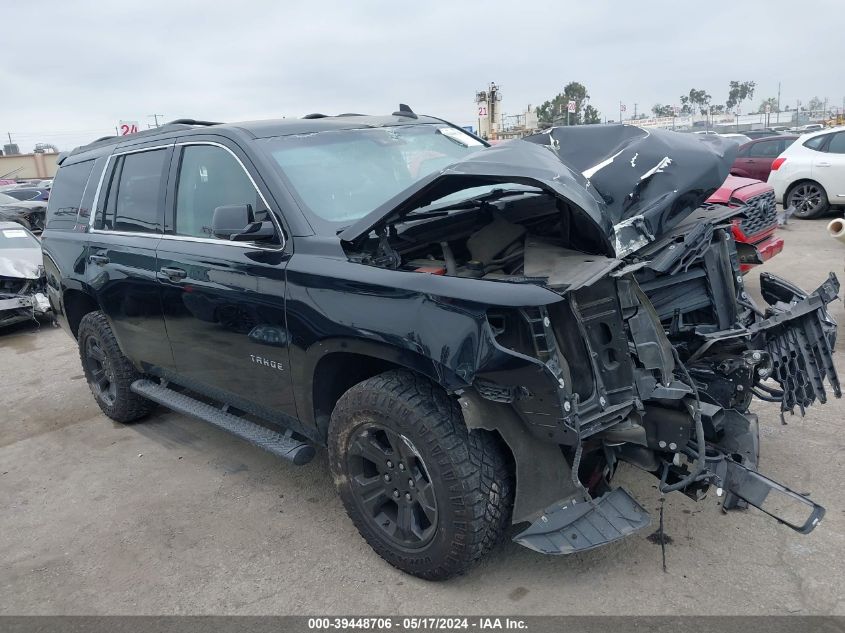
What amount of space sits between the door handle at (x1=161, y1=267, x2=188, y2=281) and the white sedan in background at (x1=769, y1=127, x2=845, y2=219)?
428 inches

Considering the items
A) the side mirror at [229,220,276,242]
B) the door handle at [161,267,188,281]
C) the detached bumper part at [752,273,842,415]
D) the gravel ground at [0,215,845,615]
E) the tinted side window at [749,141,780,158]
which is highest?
the side mirror at [229,220,276,242]

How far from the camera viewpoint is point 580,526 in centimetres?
262

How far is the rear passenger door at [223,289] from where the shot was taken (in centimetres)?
327

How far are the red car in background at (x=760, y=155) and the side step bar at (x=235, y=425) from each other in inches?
531

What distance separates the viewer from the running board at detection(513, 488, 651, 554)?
257 cm

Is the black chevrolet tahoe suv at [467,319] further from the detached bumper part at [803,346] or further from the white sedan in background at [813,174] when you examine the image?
the white sedan in background at [813,174]

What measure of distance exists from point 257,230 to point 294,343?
1.84 ft

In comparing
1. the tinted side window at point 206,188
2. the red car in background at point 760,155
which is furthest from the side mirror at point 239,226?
the red car in background at point 760,155

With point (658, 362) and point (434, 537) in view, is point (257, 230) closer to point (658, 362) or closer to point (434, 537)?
point (434, 537)

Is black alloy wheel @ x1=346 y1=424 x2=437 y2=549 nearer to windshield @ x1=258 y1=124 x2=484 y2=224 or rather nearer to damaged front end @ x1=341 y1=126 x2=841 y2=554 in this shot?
damaged front end @ x1=341 y1=126 x2=841 y2=554

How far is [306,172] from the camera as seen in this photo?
3.41m

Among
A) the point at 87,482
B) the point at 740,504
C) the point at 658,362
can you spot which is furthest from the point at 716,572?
the point at 87,482

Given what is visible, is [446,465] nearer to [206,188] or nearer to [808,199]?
[206,188]

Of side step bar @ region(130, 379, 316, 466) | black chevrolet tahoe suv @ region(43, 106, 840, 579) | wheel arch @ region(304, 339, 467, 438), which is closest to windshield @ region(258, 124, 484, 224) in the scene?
black chevrolet tahoe suv @ region(43, 106, 840, 579)
